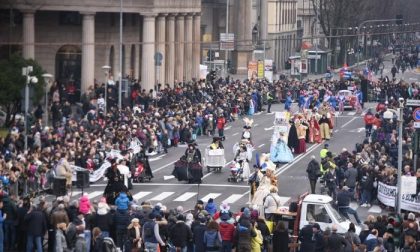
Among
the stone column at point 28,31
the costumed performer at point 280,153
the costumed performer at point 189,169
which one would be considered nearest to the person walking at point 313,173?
the costumed performer at point 189,169

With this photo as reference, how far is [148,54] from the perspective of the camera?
284 feet

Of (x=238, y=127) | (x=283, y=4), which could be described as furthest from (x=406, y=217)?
(x=283, y=4)

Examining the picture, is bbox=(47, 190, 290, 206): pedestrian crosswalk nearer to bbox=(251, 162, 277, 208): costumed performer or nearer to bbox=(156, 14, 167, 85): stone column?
bbox=(251, 162, 277, 208): costumed performer

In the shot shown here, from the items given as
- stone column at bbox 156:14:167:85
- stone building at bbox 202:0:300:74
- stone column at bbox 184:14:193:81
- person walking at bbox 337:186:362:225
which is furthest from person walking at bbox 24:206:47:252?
stone building at bbox 202:0:300:74

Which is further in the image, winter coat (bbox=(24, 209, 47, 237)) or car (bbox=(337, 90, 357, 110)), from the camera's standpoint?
car (bbox=(337, 90, 357, 110))

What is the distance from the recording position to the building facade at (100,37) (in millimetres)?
82438

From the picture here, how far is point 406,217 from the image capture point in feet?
140

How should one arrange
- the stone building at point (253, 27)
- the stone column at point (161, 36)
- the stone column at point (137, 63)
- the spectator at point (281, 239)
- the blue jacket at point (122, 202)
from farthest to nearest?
the stone building at point (253, 27) → the stone column at point (137, 63) → the stone column at point (161, 36) → the blue jacket at point (122, 202) → the spectator at point (281, 239)

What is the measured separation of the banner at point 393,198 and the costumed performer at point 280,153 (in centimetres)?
1100

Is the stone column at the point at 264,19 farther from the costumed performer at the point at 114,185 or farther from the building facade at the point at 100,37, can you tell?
the costumed performer at the point at 114,185

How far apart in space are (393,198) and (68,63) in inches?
1511

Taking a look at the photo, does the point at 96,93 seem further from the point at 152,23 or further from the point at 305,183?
the point at 305,183

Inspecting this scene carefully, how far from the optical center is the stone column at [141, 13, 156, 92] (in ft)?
282

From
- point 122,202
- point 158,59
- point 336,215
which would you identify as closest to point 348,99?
point 158,59
